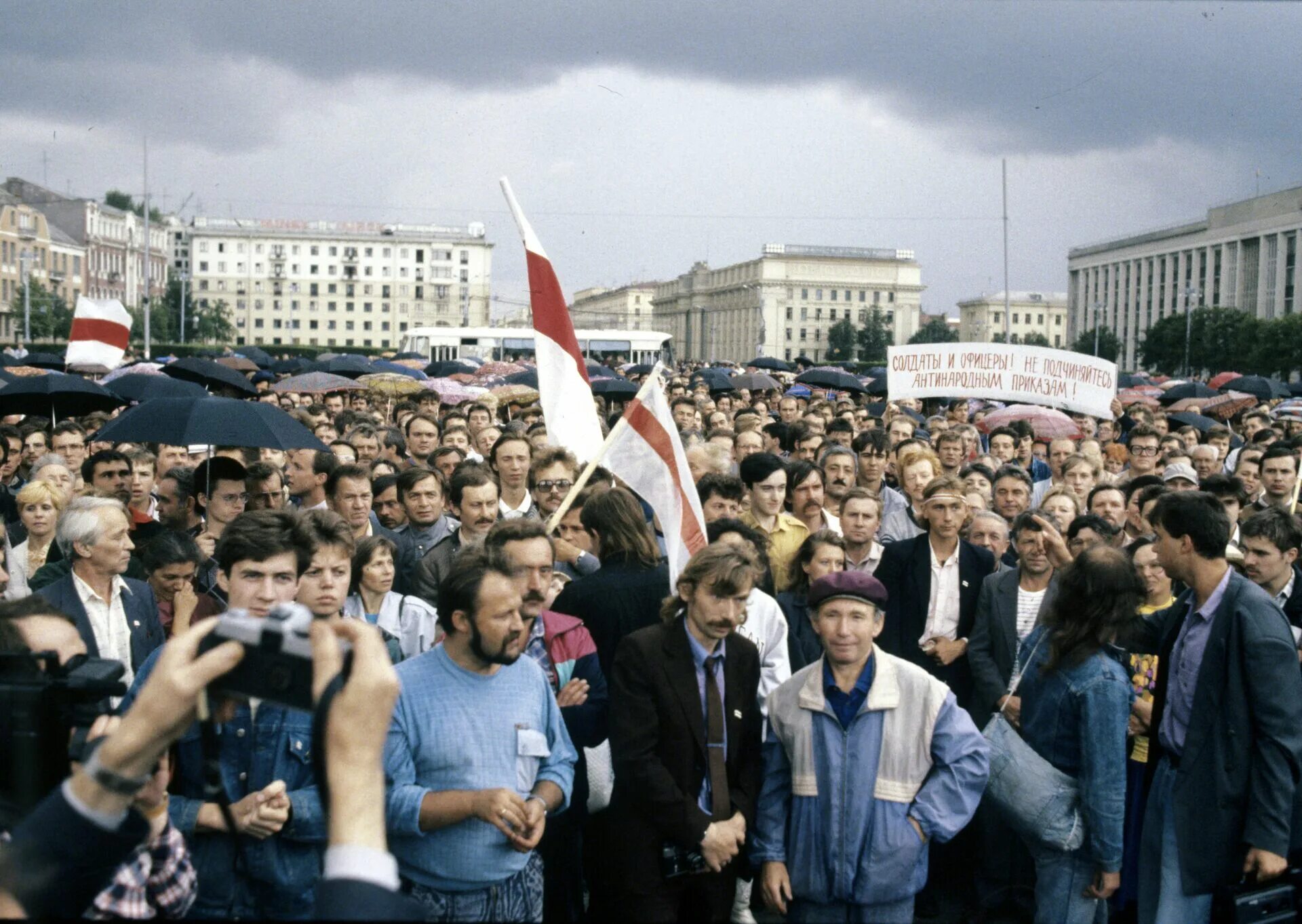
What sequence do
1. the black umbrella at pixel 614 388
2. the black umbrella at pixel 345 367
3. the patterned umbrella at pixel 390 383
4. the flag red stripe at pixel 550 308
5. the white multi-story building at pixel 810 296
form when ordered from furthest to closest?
the white multi-story building at pixel 810 296 → the patterned umbrella at pixel 390 383 → the black umbrella at pixel 345 367 → the black umbrella at pixel 614 388 → the flag red stripe at pixel 550 308

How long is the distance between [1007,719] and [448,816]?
2319mm

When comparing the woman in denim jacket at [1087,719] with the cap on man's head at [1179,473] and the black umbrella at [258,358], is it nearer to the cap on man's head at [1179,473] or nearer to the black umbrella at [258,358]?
the cap on man's head at [1179,473]

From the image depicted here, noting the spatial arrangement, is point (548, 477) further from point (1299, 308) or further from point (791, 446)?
point (1299, 308)

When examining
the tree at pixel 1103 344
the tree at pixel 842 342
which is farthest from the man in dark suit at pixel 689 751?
the tree at pixel 842 342

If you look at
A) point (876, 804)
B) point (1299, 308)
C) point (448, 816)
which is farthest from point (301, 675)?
point (1299, 308)

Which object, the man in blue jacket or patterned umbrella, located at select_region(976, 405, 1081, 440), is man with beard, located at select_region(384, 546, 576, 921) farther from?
patterned umbrella, located at select_region(976, 405, 1081, 440)

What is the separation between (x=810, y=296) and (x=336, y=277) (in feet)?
164

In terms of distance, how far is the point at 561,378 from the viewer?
24.0 feet

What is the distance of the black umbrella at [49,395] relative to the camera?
1050cm

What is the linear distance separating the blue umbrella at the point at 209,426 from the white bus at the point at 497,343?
Answer: 44478 mm

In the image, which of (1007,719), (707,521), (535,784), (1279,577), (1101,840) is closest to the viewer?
(535,784)

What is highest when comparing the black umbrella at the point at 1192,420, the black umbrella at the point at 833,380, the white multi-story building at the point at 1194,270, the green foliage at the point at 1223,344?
the white multi-story building at the point at 1194,270

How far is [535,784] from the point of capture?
149 inches

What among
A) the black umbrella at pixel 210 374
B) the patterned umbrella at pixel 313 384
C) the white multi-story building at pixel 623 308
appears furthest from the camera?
the white multi-story building at pixel 623 308
